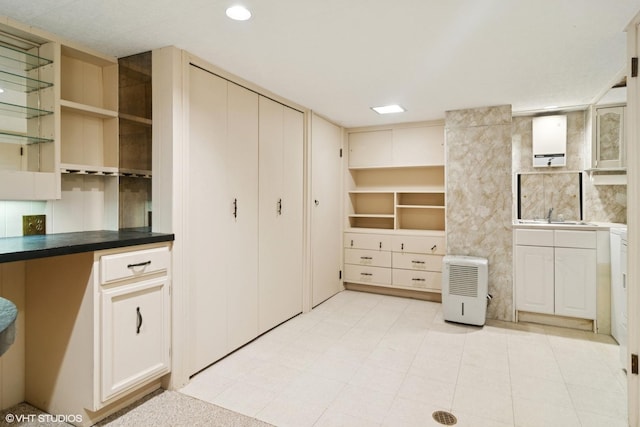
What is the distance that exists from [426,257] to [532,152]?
5.51 ft

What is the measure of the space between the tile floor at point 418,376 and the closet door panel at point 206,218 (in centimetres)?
27

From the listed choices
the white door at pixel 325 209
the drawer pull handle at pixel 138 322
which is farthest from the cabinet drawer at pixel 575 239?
the drawer pull handle at pixel 138 322

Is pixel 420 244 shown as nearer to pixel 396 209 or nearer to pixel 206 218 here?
pixel 396 209

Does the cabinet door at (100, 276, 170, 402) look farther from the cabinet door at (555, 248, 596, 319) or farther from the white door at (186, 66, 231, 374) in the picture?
the cabinet door at (555, 248, 596, 319)

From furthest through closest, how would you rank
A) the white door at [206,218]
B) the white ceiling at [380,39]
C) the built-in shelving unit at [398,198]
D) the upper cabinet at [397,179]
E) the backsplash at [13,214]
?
the built-in shelving unit at [398,198]
the upper cabinet at [397,179]
the white door at [206,218]
the backsplash at [13,214]
the white ceiling at [380,39]

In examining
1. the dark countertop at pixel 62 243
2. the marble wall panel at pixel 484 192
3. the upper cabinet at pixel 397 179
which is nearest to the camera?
the dark countertop at pixel 62 243

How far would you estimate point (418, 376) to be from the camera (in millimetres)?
2535

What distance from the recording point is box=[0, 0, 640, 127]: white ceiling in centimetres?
185

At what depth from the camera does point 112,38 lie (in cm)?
221

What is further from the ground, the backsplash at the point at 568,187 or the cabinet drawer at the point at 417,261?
the backsplash at the point at 568,187

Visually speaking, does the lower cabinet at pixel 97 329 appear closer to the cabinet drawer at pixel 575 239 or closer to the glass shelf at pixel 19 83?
the glass shelf at pixel 19 83

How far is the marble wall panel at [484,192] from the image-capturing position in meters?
3.69

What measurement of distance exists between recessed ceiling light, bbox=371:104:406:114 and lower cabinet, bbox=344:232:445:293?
1490 mm

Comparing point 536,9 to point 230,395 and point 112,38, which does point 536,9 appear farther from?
point 230,395
